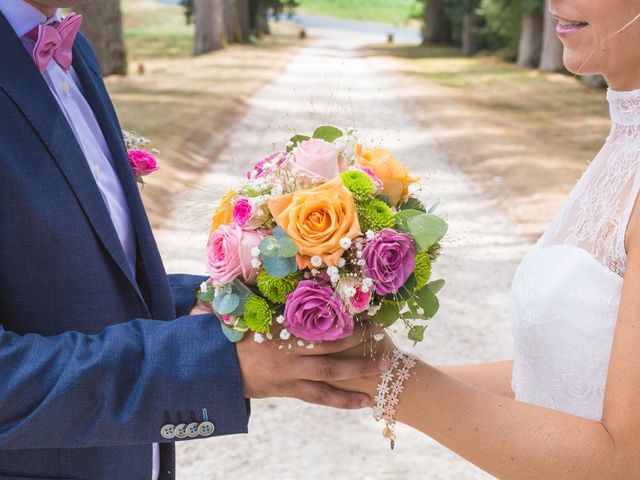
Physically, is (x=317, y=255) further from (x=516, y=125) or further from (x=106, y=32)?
(x=106, y=32)

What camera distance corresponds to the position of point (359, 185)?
2.02 m

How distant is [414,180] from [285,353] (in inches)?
21.4

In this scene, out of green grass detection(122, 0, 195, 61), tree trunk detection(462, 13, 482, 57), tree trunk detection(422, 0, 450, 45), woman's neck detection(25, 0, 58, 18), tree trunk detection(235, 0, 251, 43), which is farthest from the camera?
tree trunk detection(422, 0, 450, 45)

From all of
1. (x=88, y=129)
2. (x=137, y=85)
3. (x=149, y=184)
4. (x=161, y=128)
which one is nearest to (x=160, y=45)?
(x=137, y=85)

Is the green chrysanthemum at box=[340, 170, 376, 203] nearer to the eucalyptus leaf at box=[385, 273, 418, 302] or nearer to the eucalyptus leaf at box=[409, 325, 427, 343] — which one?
the eucalyptus leaf at box=[385, 273, 418, 302]

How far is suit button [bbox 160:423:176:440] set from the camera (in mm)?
2057

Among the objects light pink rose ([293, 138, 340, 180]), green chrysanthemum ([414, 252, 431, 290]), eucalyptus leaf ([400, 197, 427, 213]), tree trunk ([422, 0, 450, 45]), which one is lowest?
tree trunk ([422, 0, 450, 45])

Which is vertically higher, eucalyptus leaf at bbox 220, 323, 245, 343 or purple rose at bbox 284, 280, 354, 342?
purple rose at bbox 284, 280, 354, 342

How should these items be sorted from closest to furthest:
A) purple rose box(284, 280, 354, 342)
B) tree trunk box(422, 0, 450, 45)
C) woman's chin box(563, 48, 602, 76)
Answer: purple rose box(284, 280, 354, 342), woman's chin box(563, 48, 602, 76), tree trunk box(422, 0, 450, 45)

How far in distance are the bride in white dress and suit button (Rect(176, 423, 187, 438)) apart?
42 centimetres

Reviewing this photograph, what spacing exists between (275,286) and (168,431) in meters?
0.44

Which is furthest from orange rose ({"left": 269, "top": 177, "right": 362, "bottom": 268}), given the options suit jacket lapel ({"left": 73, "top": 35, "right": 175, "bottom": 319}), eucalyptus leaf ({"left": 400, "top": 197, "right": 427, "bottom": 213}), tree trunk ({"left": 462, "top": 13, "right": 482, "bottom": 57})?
tree trunk ({"left": 462, "top": 13, "right": 482, "bottom": 57})

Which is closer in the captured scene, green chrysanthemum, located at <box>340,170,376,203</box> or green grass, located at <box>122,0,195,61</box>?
green chrysanthemum, located at <box>340,170,376,203</box>

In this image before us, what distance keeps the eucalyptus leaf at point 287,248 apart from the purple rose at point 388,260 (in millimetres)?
156
